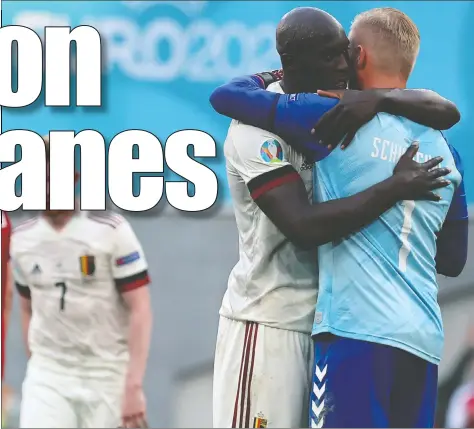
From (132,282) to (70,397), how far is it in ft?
1.55

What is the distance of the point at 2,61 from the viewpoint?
3180 millimetres

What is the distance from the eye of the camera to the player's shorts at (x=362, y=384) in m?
1.61

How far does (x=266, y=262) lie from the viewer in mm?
1750

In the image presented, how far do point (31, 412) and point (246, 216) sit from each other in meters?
1.84

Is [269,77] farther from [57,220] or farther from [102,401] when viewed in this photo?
[102,401]

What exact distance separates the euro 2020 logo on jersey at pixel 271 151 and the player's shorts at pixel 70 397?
188cm

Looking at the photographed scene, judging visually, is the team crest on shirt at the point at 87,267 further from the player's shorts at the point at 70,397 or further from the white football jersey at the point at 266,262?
the white football jersey at the point at 266,262

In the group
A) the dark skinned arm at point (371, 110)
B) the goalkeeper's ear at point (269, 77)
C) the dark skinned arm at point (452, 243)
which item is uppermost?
the goalkeeper's ear at point (269, 77)

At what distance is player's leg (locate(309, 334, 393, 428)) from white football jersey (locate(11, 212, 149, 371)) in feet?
5.69

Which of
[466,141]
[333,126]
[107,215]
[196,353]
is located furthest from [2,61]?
[333,126]

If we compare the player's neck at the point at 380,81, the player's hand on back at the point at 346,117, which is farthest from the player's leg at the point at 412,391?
the player's neck at the point at 380,81

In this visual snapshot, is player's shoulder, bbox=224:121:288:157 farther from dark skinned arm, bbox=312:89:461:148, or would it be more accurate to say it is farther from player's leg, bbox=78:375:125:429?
player's leg, bbox=78:375:125:429

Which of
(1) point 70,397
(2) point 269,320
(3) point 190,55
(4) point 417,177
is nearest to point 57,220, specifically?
(1) point 70,397

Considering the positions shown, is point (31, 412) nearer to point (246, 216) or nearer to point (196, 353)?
point (196, 353)
